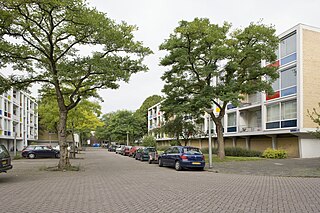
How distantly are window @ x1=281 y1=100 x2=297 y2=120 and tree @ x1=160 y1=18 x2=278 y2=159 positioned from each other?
562 cm

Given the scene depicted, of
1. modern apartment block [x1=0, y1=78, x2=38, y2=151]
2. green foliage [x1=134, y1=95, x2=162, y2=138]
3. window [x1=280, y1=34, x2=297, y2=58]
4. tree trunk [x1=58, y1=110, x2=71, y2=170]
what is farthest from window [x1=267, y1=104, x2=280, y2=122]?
green foliage [x1=134, y1=95, x2=162, y2=138]

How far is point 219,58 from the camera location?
2353 centimetres

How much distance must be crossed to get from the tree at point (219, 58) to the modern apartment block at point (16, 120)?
20.2 metres

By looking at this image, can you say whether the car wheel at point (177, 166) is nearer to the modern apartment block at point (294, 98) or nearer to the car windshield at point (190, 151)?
the car windshield at point (190, 151)

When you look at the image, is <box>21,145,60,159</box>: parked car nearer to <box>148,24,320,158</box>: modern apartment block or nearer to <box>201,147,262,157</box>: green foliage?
<box>201,147,262,157</box>: green foliage

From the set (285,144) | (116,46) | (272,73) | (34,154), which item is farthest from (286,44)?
(34,154)

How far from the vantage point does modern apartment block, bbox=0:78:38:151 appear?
46.5m

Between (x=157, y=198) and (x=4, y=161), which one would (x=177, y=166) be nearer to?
(x=4, y=161)

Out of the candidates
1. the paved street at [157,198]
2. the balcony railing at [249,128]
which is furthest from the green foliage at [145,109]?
the paved street at [157,198]

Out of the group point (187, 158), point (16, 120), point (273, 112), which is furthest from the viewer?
point (16, 120)

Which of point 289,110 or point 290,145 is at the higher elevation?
point 289,110

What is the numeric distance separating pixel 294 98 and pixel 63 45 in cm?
2017

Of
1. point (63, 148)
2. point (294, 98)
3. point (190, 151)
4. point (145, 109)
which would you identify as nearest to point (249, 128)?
point (294, 98)

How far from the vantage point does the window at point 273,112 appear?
30.6 meters
